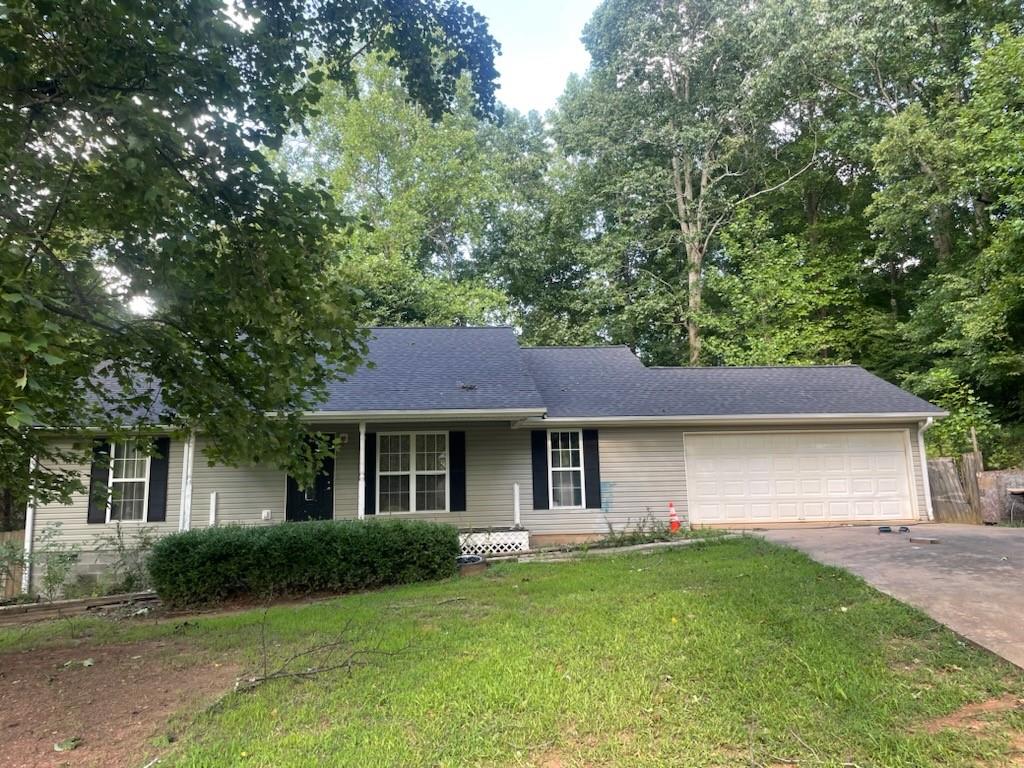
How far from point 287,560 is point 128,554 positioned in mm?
3740

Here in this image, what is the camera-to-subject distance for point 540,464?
12164 mm

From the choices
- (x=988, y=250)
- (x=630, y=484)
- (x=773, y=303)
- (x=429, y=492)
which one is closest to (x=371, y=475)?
(x=429, y=492)

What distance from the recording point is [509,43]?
24.8 ft

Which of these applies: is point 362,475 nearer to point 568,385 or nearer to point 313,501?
point 313,501

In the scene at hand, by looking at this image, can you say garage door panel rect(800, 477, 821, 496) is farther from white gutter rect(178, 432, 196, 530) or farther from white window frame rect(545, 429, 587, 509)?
white gutter rect(178, 432, 196, 530)

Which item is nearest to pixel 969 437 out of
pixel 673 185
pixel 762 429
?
pixel 762 429

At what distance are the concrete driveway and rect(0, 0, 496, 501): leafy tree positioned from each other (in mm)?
5386

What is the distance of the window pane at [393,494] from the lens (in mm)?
11688

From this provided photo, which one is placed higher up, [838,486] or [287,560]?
[838,486]

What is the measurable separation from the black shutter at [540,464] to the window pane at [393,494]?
2.43 metres

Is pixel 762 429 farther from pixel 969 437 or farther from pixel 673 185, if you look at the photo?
pixel 673 185

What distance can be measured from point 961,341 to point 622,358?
9374 millimetres

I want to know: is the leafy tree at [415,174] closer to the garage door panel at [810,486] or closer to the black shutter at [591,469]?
the black shutter at [591,469]

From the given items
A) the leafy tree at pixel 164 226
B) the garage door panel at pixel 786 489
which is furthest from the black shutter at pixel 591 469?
the leafy tree at pixel 164 226
